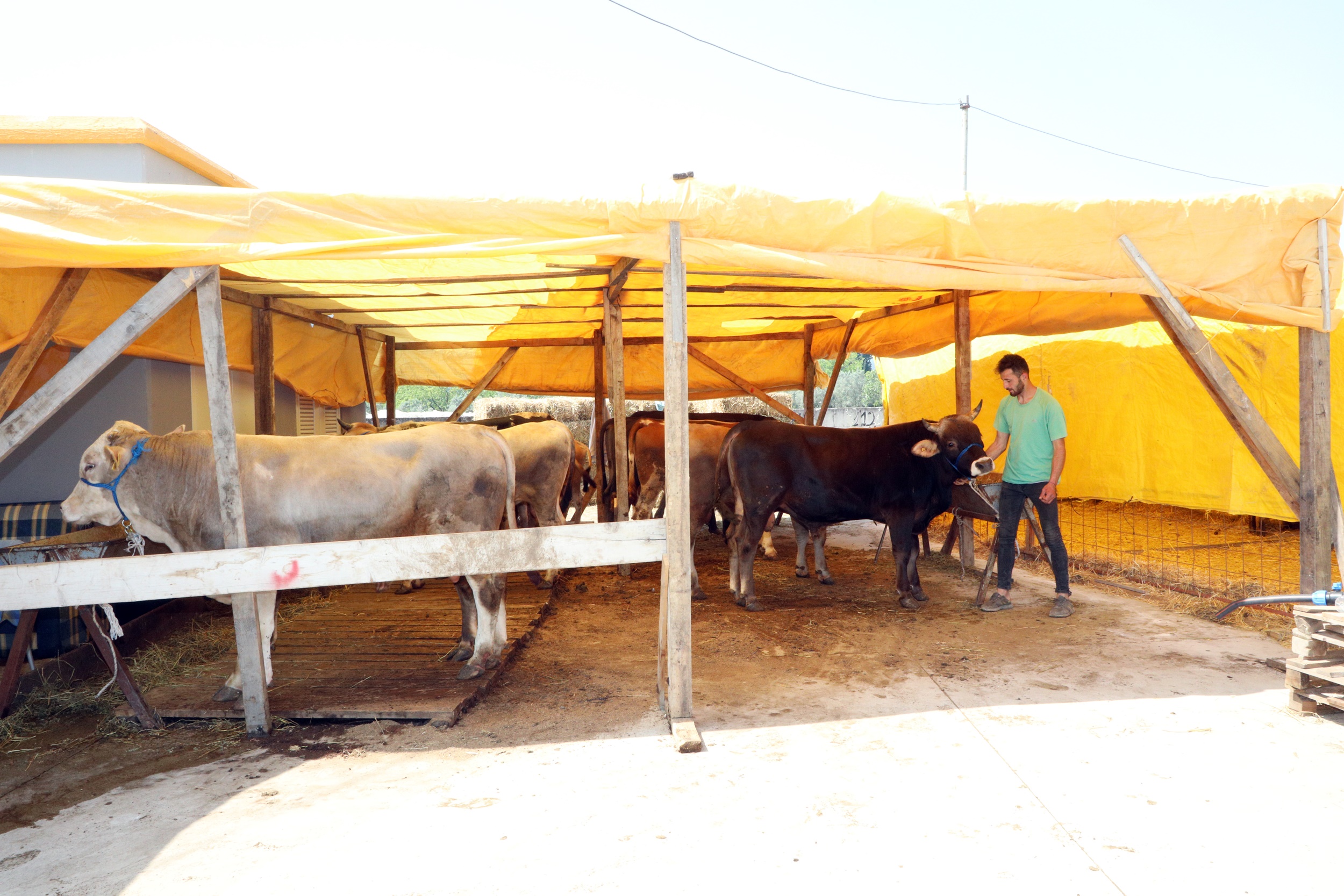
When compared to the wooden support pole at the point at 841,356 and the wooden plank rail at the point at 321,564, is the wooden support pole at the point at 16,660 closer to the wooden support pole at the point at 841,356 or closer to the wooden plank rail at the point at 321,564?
the wooden plank rail at the point at 321,564

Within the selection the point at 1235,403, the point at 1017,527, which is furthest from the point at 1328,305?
the point at 1017,527

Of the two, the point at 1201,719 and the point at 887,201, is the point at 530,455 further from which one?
the point at 1201,719

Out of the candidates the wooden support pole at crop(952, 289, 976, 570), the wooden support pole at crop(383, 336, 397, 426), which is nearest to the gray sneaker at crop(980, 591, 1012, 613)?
the wooden support pole at crop(952, 289, 976, 570)

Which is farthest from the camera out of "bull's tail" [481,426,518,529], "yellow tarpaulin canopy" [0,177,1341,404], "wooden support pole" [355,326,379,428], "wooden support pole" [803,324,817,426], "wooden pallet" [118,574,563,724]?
"wooden support pole" [803,324,817,426]

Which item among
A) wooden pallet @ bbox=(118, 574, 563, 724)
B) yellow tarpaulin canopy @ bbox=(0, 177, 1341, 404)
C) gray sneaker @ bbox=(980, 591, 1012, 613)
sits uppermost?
yellow tarpaulin canopy @ bbox=(0, 177, 1341, 404)

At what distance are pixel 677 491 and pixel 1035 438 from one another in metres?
3.41

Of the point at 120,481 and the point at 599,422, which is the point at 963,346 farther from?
the point at 120,481

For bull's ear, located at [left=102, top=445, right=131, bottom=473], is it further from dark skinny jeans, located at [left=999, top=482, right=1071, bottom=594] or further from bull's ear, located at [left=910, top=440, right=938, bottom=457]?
dark skinny jeans, located at [left=999, top=482, right=1071, bottom=594]

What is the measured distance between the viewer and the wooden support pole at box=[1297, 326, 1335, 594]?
5176mm

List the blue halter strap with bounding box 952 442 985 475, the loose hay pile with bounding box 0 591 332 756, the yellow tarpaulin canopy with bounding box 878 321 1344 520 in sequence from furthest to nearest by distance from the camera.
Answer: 1. the yellow tarpaulin canopy with bounding box 878 321 1344 520
2. the blue halter strap with bounding box 952 442 985 475
3. the loose hay pile with bounding box 0 591 332 756

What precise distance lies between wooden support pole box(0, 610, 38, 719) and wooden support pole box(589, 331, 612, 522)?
5.44m

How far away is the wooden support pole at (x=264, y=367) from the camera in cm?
745

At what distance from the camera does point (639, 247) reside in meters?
4.23

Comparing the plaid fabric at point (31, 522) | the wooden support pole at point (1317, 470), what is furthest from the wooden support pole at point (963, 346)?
the plaid fabric at point (31, 522)
